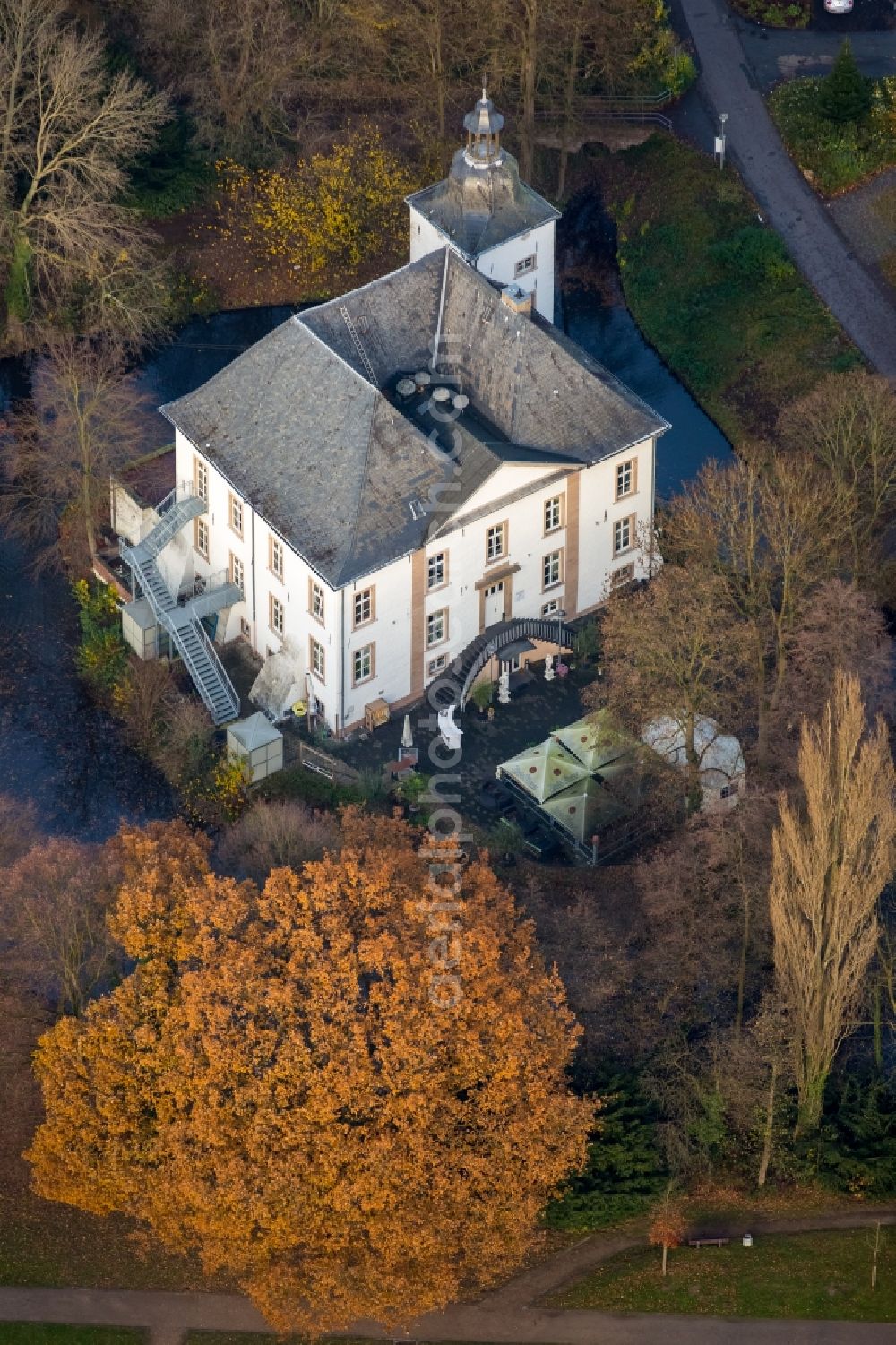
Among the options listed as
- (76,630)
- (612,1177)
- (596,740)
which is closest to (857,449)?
(596,740)

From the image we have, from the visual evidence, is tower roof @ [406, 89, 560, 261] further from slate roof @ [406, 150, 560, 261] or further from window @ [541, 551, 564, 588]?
window @ [541, 551, 564, 588]

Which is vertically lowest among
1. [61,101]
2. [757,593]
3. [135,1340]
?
[135,1340]

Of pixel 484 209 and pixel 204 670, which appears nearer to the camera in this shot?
pixel 204 670

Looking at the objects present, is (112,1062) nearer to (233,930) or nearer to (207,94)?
(233,930)

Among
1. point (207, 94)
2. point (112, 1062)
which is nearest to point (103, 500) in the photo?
point (207, 94)

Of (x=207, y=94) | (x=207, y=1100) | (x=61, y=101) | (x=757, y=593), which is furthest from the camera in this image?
(x=207, y=94)

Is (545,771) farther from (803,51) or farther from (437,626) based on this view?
(803,51)

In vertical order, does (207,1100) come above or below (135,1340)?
above
